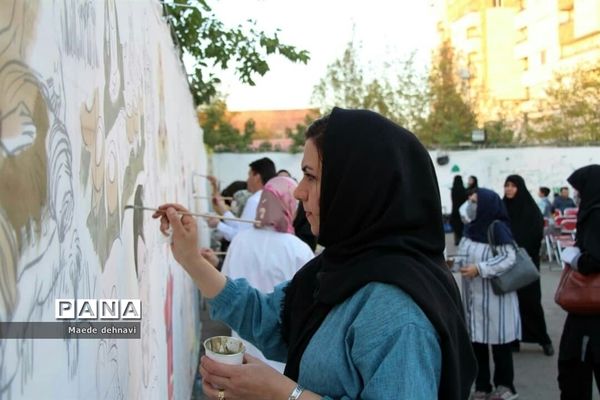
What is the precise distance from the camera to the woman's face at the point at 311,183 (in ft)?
5.30

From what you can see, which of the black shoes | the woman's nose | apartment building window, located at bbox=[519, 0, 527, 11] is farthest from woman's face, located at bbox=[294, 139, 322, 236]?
apartment building window, located at bbox=[519, 0, 527, 11]

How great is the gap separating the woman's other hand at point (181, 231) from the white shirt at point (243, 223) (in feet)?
8.65

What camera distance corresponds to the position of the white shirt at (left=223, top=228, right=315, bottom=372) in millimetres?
3422

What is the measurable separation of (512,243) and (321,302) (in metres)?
3.41

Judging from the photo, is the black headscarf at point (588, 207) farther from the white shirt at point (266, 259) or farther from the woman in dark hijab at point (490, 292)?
the white shirt at point (266, 259)

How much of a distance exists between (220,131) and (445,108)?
991 centimetres

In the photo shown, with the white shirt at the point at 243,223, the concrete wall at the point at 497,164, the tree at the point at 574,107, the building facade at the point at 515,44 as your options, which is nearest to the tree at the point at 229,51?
the white shirt at the point at 243,223

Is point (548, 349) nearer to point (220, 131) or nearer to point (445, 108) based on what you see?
point (220, 131)

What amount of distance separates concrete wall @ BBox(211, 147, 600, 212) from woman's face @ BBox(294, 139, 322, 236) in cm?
1602

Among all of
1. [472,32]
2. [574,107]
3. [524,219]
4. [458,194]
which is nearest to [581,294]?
[524,219]

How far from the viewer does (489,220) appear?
455 cm

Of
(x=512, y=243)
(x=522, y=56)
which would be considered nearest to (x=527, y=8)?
(x=522, y=56)

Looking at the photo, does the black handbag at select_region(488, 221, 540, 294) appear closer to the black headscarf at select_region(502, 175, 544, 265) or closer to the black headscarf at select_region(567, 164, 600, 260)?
the black headscarf at select_region(567, 164, 600, 260)

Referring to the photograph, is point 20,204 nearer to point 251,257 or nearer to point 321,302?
point 321,302
